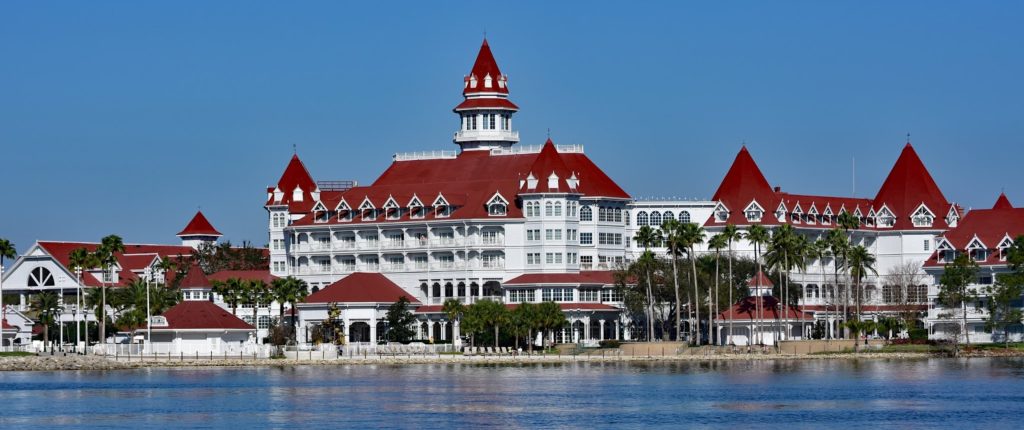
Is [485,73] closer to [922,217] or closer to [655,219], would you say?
[655,219]

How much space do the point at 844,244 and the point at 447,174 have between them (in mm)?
34066

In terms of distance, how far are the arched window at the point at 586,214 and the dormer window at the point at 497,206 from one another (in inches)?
218

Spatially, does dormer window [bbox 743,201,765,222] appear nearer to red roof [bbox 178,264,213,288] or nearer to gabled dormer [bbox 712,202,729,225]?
gabled dormer [bbox 712,202,729,225]

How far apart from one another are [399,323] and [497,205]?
1346 cm

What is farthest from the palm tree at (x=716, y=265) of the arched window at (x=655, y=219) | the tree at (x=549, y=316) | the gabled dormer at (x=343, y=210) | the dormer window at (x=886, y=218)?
the gabled dormer at (x=343, y=210)

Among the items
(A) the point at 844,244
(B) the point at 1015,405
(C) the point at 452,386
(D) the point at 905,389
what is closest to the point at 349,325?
(A) the point at 844,244

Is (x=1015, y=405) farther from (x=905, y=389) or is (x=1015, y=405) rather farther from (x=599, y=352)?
(x=599, y=352)

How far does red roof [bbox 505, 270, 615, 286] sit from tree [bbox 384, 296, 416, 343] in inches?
323

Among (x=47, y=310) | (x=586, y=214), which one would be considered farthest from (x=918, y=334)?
(x=47, y=310)

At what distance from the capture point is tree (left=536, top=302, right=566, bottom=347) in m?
145

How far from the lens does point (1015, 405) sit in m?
98.5

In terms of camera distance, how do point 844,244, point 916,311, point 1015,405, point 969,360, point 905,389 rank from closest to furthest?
point 1015,405 → point 905,389 → point 969,360 → point 844,244 → point 916,311

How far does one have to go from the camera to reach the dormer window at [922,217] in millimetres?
174875

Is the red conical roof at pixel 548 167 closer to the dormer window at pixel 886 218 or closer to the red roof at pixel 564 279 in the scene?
the red roof at pixel 564 279
